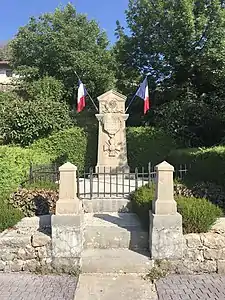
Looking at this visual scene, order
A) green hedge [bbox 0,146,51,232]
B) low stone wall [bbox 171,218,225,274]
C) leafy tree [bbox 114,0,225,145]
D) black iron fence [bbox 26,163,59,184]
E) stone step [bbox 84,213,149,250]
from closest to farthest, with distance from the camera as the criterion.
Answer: low stone wall [bbox 171,218,225,274], stone step [bbox 84,213,149,250], green hedge [bbox 0,146,51,232], black iron fence [bbox 26,163,59,184], leafy tree [bbox 114,0,225,145]

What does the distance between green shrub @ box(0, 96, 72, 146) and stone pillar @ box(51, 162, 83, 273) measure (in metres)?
9.22

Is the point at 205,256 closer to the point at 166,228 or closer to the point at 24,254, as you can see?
the point at 166,228

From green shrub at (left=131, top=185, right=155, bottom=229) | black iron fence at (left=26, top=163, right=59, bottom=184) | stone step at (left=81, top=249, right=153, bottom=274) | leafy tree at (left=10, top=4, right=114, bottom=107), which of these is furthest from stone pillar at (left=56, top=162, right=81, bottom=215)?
leafy tree at (left=10, top=4, right=114, bottom=107)

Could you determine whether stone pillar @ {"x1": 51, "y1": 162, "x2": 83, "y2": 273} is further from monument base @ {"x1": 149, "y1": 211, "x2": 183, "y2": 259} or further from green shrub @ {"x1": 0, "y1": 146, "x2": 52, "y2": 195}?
green shrub @ {"x1": 0, "y1": 146, "x2": 52, "y2": 195}

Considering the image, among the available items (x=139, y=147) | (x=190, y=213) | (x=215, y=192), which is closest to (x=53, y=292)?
(x=190, y=213)

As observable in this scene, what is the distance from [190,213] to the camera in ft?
17.6

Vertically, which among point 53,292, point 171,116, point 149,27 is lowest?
point 53,292

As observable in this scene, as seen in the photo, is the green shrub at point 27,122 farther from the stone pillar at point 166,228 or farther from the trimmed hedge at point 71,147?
the stone pillar at point 166,228

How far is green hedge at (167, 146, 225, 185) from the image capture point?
7.70 meters

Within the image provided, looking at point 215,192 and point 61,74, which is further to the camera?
point 61,74

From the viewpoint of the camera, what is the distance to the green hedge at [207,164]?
770cm

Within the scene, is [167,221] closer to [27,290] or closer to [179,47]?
[27,290]

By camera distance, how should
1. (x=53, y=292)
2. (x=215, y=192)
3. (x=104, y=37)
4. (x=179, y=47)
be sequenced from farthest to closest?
1. (x=104, y=37)
2. (x=179, y=47)
3. (x=215, y=192)
4. (x=53, y=292)

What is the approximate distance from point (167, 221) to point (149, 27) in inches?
478
